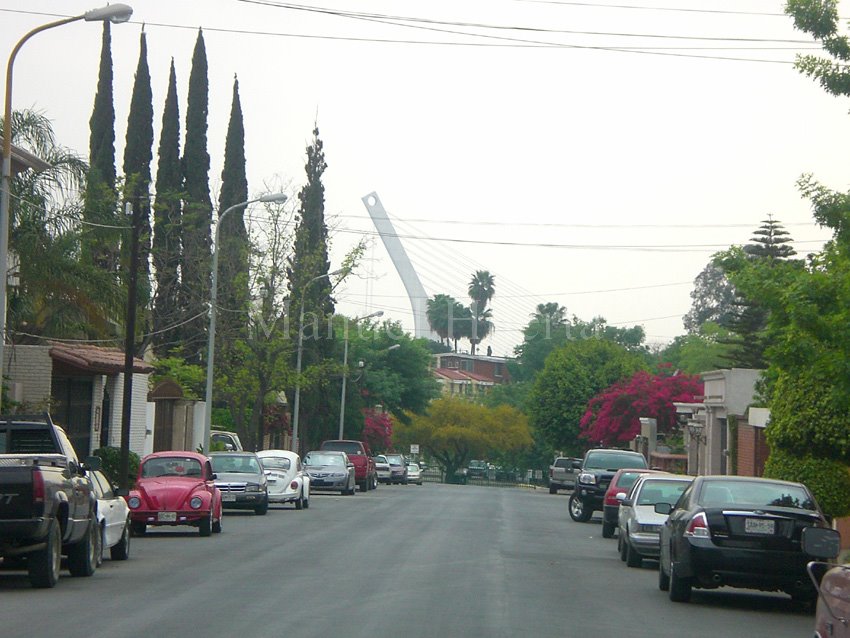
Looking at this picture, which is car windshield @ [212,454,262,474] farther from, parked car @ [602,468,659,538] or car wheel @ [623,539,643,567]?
car wheel @ [623,539,643,567]

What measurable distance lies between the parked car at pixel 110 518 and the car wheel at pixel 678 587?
299 inches

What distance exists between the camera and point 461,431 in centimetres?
10625

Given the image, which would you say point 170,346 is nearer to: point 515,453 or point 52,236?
point 52,236

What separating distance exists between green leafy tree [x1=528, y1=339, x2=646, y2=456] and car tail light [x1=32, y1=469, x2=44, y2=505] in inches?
2373

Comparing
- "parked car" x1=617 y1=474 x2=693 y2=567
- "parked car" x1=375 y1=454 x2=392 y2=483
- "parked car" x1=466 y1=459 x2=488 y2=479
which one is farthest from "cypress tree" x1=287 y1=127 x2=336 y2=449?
"parked car" x1=466 y1=459 x2=488 y2=479

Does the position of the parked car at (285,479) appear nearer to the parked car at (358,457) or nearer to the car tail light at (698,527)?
the parked car at (358,457)

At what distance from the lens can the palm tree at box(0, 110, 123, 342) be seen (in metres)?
29.7

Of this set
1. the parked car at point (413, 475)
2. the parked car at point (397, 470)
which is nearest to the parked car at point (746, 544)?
the parked car at point (397, 470)

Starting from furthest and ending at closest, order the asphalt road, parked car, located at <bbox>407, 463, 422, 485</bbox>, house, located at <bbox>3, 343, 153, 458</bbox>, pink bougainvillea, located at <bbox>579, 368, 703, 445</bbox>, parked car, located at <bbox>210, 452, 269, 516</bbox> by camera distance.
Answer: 1. parked car, located at <bbox>407, 463, 422, 485</bbox>
2. pink bougainvillea, located at <bbox>579, 368, 703, 445</bbox>
3. house, located at <bbox>3, 343, 153, 458</bbox>
4. parked car, located at <bbox>210, 452, 269, 516</bbox>
5. the asphalt road

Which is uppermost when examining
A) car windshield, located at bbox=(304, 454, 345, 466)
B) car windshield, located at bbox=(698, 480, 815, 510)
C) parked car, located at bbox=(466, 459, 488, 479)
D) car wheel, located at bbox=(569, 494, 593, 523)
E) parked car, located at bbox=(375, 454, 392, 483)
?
car windshield, located at bbox=(698, 480, 815, 510)

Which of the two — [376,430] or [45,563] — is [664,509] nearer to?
[45,563]

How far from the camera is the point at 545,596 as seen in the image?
15.8 meters

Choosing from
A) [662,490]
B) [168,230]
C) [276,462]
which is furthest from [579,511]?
[168,230]

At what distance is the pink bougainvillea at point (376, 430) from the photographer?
8366 centimetres
